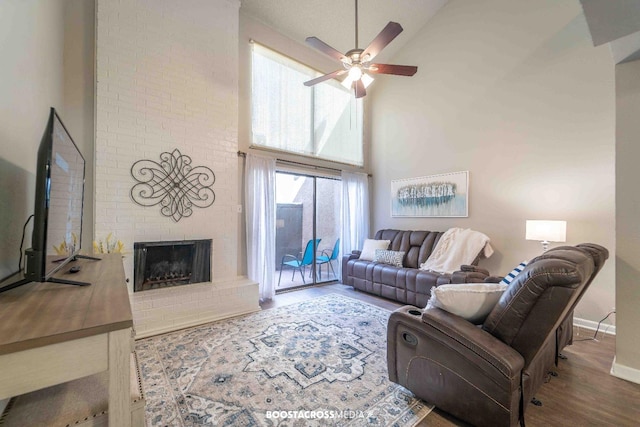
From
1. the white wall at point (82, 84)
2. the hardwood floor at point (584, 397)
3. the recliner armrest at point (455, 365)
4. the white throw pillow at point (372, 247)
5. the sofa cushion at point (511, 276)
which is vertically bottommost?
the hardwood floor at point (584, 397)

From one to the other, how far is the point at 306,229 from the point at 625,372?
3897 millimetres

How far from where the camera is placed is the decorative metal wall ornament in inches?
116

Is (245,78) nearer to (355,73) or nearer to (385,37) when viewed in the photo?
(355,73)

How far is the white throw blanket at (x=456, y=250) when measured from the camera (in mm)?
3532

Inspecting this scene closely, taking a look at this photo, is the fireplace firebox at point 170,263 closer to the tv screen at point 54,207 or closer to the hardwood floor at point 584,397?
the tv screen at point 54,207

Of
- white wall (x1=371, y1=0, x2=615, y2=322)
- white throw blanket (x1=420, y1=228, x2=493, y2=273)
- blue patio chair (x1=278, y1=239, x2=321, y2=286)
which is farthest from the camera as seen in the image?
blue patio chair (x1=278, y1=239, x2=321, y2=286)

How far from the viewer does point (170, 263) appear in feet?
10.2

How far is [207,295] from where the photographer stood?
10.1 feet

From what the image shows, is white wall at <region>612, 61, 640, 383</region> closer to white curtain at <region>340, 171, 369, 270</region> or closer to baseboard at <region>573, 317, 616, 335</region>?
baseboard at <region>573, 317, 616, 335</region>

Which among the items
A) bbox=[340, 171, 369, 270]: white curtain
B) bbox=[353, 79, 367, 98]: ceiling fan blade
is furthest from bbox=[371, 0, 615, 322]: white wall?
bbox=[353, 79, 367, 98]: ceiling fan blade

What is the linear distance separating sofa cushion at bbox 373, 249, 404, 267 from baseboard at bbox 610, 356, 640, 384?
2.32 meters

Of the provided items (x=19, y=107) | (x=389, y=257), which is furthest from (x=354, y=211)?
(x=19, y=107)

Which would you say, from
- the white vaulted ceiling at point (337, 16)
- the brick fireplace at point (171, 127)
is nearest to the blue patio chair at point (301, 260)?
the brick fireplace at point (171, 127)

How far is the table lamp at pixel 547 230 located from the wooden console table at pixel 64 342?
12.0 feet
